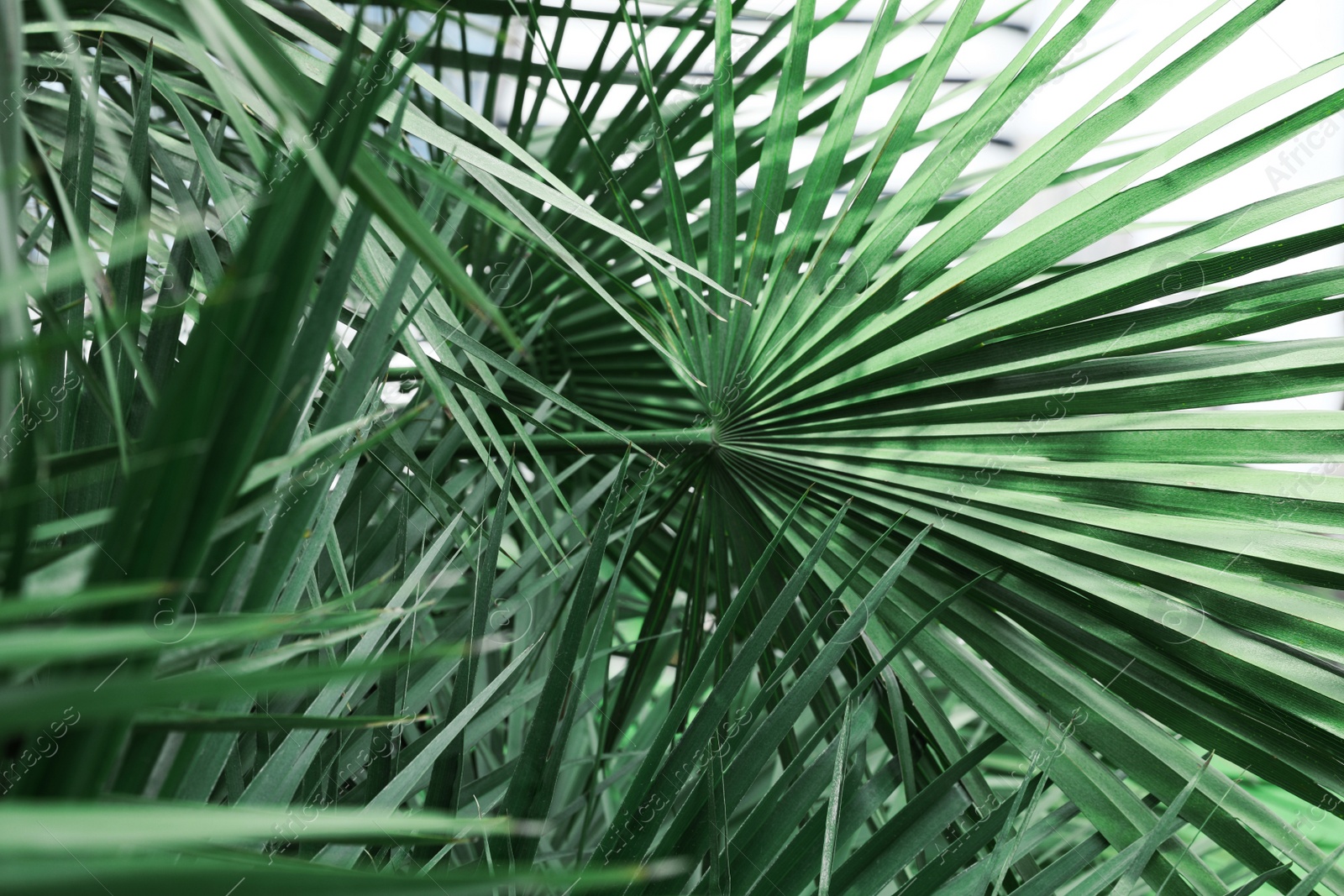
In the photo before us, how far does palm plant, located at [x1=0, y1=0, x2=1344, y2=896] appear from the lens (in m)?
0.30

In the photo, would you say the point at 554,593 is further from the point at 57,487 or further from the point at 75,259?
the point at 75,259

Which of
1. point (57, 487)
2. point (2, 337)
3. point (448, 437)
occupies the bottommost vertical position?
point (57, 487)

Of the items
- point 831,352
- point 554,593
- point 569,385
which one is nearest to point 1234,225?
point 831,352

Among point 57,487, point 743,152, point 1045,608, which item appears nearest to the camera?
point 57,487

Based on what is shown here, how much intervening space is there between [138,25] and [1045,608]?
0.88 metres

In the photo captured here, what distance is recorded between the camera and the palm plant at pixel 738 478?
0.30 m

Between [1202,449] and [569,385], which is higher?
[1202,449]

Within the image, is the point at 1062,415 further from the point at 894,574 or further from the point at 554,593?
the point at 554,593

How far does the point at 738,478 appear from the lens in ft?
2.81

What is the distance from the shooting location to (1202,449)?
2.07ft

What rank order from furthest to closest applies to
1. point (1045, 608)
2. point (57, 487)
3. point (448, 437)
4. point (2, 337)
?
1. point (448, 437)
2. point (1045, 608)
3. point (57, 487)
4. point (2, 337)

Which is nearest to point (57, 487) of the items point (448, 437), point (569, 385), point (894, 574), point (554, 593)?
point (448, 437)

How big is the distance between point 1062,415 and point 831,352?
0.21m

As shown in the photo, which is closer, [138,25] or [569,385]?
[138,25]
